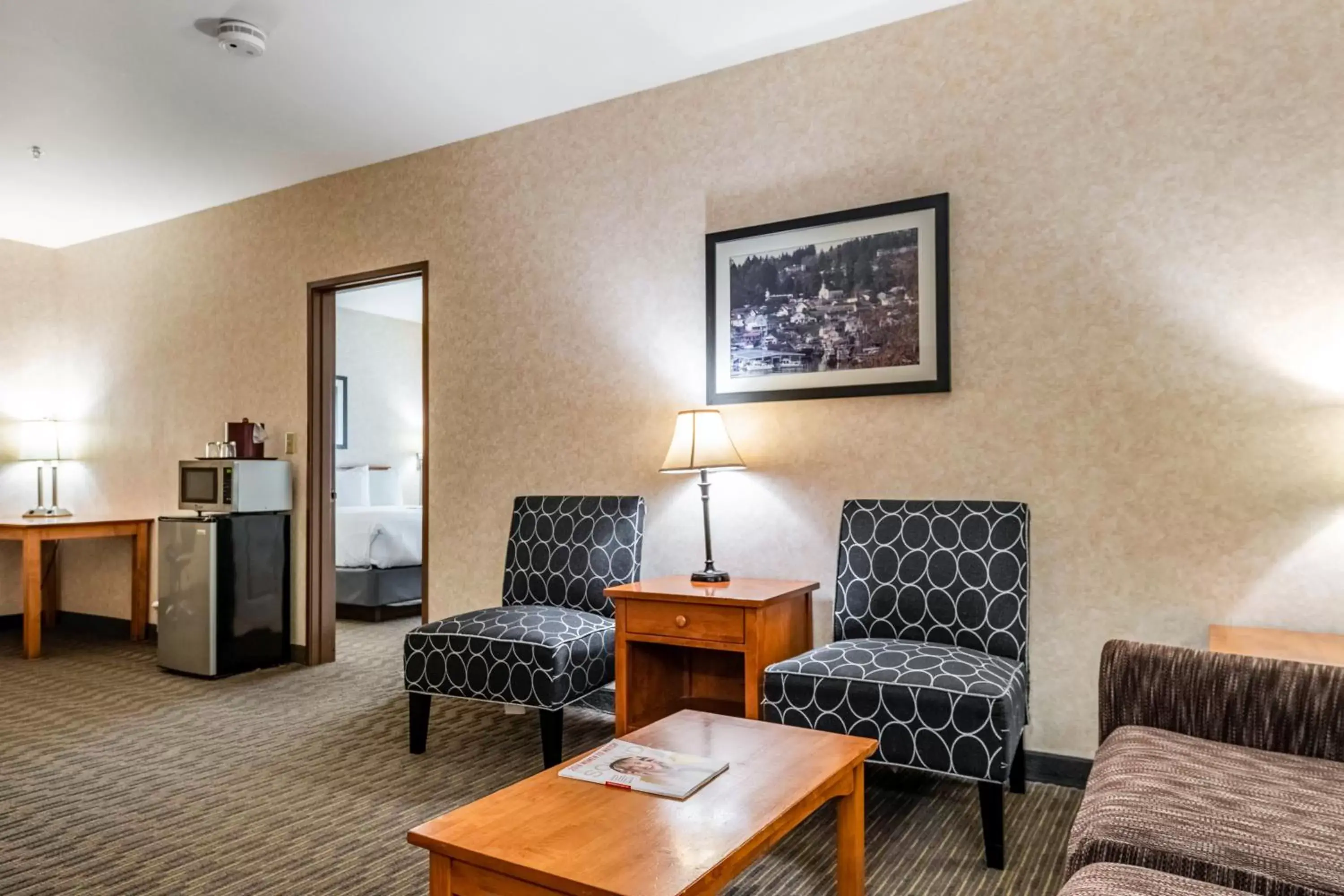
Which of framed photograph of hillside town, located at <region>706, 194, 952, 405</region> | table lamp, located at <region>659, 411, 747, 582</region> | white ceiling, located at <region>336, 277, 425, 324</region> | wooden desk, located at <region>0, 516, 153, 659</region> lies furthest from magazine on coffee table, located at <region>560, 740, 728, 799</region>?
white ceiling, located at <region>336, 277, 425, 324</region>

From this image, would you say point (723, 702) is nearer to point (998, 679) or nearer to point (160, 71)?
point (998, 679)

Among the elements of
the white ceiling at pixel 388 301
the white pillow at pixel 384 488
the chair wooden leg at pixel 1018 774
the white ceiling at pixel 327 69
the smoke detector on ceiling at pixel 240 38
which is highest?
the white ceiling at pixel 327 69

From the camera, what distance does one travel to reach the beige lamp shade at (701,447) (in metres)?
3.05

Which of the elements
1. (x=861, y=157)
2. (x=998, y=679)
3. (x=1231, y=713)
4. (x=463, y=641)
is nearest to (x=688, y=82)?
(x=861, y=157)

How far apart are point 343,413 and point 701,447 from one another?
5183 millimetres

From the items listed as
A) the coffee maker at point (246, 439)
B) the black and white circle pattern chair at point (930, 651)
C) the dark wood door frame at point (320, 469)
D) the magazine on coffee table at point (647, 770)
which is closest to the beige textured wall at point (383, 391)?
the coffee maker at point (246, 439)

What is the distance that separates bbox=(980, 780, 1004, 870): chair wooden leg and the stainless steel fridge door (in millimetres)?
3694

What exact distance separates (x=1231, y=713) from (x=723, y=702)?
1665 mm

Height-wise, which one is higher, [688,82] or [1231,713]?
[688,82]

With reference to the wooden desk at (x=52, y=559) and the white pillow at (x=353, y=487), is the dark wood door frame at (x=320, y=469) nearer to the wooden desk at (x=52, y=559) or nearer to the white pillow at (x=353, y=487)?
the wooden desk at (x=52, y=559)

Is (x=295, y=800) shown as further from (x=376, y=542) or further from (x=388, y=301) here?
(x=388, y=301)

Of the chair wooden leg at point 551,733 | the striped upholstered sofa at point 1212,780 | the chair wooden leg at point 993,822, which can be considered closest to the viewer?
the striped upholstered sofa at point 1212,780

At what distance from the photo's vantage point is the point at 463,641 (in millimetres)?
2949

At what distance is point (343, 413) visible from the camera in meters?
7.36
